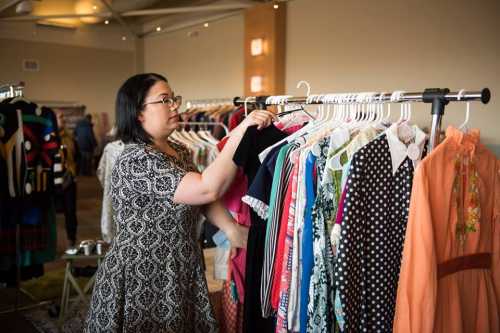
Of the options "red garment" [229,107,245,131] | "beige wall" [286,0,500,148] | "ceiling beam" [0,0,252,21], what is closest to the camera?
"red garment" [229,107,245,131]

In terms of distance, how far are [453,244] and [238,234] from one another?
847 millimetres

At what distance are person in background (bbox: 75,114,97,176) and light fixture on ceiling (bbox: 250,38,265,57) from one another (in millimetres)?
4735

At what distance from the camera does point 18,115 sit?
333 cm

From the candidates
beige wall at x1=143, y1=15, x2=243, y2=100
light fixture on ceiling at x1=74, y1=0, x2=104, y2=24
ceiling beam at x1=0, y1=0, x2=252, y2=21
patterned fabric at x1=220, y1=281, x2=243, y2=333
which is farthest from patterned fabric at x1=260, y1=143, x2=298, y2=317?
light fixture on ceiling at x1=74, y1=0, x2=104, y2=24

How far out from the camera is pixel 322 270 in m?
1.53

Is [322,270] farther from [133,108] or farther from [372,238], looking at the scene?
[133,108]

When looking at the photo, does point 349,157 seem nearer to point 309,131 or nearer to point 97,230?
point 309,131

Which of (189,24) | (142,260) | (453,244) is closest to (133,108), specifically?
(142,260)

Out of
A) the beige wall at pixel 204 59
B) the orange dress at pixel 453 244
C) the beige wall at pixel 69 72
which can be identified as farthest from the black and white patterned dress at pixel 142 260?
the beige wall at pixel 69 72

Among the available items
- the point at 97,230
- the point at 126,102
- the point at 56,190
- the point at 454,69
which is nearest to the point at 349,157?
the point at 126,102

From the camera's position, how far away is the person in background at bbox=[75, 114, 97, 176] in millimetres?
10047

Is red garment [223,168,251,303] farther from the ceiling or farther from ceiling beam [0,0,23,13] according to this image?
ceiling beam [0,0,23,13]

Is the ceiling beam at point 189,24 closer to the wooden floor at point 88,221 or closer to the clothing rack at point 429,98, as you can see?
the wooden floor at point 88,221

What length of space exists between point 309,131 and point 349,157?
26cm
